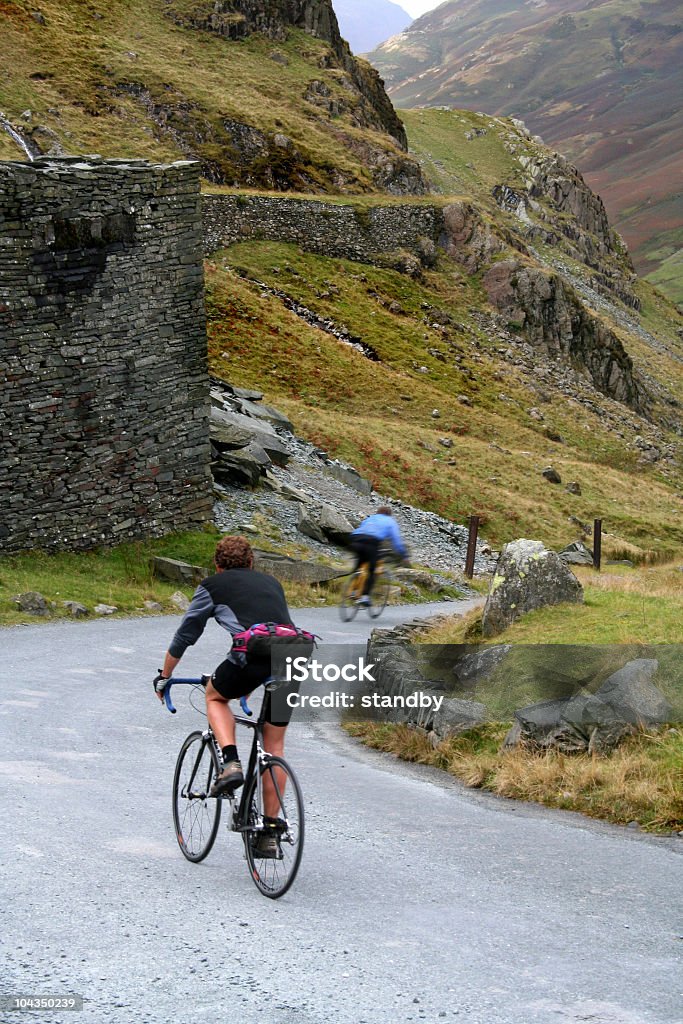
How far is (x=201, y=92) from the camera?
69438mm

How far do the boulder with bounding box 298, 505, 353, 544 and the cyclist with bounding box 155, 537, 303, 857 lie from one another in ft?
60.7

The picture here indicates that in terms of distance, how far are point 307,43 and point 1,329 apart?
2898 inches

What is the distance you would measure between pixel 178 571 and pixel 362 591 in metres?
4.08

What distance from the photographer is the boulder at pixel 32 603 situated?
18234mm

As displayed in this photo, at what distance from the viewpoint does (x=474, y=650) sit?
12.7 m

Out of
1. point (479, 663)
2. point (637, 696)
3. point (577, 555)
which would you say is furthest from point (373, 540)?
point (577, 555)

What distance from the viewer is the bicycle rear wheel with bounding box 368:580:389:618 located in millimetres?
20172

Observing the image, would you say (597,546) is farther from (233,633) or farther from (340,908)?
(340,908)

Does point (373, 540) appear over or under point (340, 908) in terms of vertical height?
under

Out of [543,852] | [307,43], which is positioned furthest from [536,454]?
[307,43]

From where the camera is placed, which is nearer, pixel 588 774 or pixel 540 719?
pixel 588 774

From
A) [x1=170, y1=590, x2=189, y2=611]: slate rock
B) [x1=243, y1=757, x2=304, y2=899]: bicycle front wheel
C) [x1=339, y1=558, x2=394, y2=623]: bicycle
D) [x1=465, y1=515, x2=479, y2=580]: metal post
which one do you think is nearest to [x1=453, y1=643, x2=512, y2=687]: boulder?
[x1=243, y1=757, x2=304, y2=899]: bicycle front wheel

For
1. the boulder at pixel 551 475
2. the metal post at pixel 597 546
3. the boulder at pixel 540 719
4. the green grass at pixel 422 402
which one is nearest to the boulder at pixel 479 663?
the boulder at pixel 540 719

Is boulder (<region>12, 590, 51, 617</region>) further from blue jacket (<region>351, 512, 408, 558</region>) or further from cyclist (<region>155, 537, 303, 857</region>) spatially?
cyclist (<region>155, 537, 303, 857</region>)
